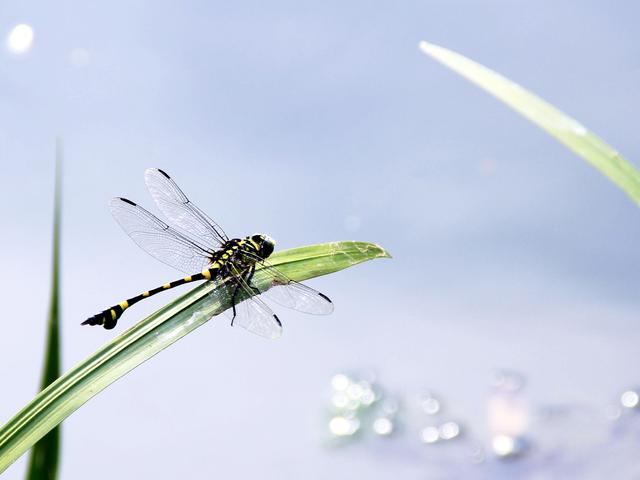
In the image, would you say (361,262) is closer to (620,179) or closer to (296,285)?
(296,285)

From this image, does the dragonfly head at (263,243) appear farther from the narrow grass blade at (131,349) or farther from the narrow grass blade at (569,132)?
the narrow grass blade at (569,132)

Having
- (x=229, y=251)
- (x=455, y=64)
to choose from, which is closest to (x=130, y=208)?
(x=229, y=251)

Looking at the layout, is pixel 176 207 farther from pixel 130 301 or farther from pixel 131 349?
pixel 131 349

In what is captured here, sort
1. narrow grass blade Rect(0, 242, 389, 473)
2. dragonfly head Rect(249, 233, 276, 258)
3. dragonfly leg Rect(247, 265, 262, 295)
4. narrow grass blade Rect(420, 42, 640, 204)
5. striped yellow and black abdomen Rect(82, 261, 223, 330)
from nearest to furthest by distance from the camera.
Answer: narrow grass blade Rect(420, 42, 640, 204), narrow grass blade Rect(0, 242, 389, 473), dragonfly leg Rect(247, 265, 262, 295), striped yellow and black abdomen Rect(82, 261, 223, 330), dragonfly head Rect(249, 233, 276, 258)

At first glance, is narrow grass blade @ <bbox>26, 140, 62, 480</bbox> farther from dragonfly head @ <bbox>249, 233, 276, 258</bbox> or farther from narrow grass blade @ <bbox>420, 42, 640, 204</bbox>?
narrow grass blade @ <bbox>420, 42, 640, 204</bbox>

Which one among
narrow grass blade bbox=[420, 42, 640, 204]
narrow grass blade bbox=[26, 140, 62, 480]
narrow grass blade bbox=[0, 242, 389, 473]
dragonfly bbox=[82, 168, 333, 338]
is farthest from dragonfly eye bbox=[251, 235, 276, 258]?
narrow grass blade bbox=[420, 42, 640, 204]

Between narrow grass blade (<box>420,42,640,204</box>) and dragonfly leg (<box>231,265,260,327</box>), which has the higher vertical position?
dragonfly leg (<box>231,265,260,327</box>)

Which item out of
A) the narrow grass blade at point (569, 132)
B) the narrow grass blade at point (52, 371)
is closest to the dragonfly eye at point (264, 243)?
the narrow grass blade at point (52, 371)
